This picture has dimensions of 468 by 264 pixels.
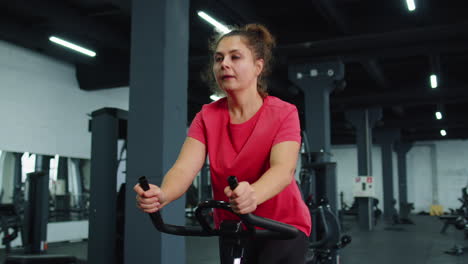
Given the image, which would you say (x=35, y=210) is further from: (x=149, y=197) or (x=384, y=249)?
(x=384, y=249)

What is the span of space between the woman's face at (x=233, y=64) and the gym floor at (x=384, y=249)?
19.2ft

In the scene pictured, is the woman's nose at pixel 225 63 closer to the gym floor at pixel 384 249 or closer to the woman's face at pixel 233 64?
the woman's face at pixel 233 64

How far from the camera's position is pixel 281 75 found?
11555 mm

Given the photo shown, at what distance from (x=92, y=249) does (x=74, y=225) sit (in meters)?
5.65

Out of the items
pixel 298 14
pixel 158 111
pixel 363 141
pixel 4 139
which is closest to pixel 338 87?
pixel 298 14

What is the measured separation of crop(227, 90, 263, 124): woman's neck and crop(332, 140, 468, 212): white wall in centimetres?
2147

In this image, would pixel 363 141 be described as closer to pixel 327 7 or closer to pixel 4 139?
pixel 327 7

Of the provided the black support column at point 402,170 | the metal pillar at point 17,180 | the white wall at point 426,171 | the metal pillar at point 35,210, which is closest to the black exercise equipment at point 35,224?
the metal pillar at point 35,210

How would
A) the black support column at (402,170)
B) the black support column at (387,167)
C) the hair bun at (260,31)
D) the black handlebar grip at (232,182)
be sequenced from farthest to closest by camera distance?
the black support column at (402,170)
the black support column at (387,167)
the hair bun at (260,31)
the black handlebar grip at (232,182)

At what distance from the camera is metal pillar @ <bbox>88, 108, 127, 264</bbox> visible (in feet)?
14.7

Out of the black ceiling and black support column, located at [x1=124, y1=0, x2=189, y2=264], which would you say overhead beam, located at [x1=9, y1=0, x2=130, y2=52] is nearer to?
the black ceiling

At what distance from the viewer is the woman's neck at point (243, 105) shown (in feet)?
4.63

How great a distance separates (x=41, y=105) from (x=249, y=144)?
29.8 ft

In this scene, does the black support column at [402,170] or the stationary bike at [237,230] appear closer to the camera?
the stationary bike at [237,230]
